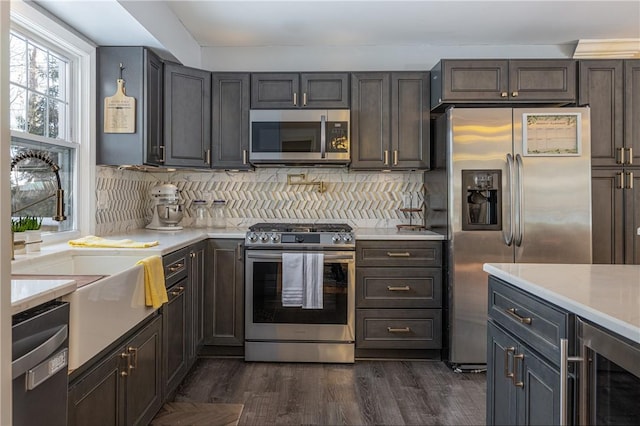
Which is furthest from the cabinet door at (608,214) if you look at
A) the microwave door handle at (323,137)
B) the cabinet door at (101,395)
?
the cabinet door at (101,395)

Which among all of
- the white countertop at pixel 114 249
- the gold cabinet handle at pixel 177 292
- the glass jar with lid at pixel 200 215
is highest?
the glass jar with lid at pixel 200 215

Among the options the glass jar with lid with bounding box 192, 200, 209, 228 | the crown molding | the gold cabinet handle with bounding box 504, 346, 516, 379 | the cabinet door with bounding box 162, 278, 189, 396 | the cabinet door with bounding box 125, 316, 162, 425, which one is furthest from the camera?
the glass jar with lid with bounding box 192, 200, 209, 228

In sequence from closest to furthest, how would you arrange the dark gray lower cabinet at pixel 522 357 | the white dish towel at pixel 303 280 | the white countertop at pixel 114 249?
the white countertop at pixel 114 249 < the dark gray lower cabinet at pixel 522 357 < the white dish towel at pixel 303 280

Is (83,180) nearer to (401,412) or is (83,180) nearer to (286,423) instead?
(286,423)

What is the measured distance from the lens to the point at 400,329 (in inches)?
129

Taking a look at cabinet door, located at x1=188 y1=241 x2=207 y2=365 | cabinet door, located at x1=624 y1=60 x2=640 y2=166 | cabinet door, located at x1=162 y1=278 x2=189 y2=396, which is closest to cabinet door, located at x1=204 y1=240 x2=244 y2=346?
cabinet door, located at x1=188 y1=241 x2=207 y2=365

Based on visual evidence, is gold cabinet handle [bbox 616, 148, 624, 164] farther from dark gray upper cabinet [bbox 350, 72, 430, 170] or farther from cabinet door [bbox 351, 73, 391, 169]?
cabinet door [bbox 351, 73, 391, 169]

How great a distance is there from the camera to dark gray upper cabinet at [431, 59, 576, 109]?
3.25 metres

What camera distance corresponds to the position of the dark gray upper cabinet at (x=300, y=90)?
3.51 metres

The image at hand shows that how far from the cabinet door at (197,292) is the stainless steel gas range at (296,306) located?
0.32 metres

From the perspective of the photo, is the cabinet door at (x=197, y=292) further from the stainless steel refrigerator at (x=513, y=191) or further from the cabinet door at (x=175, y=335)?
the stainless steel refrigerator at (x=513, y=191)

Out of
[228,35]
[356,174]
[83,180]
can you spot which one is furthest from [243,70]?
[83,180]

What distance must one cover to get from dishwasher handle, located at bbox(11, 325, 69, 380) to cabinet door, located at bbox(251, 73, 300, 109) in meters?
2.55

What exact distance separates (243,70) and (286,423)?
9.55 ft
